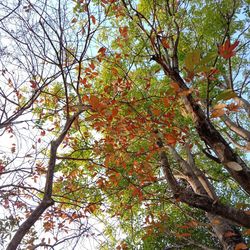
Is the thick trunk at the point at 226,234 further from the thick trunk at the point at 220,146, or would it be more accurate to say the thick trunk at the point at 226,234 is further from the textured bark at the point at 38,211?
the textured bark at the point at 38,211

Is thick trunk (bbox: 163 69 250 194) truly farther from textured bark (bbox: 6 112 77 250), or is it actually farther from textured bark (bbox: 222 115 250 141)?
textured bark (bbox: 222 115 250 141)

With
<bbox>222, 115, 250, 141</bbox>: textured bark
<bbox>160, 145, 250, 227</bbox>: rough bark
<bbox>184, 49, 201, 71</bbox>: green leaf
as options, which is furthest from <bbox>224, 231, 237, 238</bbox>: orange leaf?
<bbox>222, 115, 250, 141</bbox>: textured bark

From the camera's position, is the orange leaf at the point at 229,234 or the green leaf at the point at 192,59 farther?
the orange leaf at the point at 229,234

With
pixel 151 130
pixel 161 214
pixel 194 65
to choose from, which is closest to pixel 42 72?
pixel 151 130

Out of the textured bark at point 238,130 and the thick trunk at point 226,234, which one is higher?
the textured bark at point 238,130

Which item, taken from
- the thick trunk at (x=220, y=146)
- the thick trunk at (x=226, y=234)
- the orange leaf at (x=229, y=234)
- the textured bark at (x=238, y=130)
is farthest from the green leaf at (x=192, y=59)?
the textured bark at (x=238, y=130)

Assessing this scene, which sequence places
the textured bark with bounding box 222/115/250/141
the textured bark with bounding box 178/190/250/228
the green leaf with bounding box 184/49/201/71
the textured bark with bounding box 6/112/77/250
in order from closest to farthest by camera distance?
the green leaf with bounding box 184/49/201/71, the textured bark with bounding box 6/112/77/250, the textured bark with bounding box 178/190/250/228, the textured bark with bounding box 222/115/250/141

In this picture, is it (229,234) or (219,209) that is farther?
(229,234)

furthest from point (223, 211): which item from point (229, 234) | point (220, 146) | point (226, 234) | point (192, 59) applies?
point (226, 234)

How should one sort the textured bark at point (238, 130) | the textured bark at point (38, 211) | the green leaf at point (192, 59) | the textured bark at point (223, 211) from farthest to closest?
1. the textured bark at point (238, 130)
2. the textured bark at point (223, 211)
3. the textured bark at point (38, 211)
4. the green leaf at point (192, 59)

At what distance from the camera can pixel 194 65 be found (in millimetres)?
1374

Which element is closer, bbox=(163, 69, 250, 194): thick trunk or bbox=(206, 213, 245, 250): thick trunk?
bbox=(163, 69, 250, 194): thick trunk

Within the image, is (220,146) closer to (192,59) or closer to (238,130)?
(192,59)

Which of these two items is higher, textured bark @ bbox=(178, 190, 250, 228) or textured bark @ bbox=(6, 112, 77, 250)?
textured bark @ bbox=(6, 112, 77, 250)
